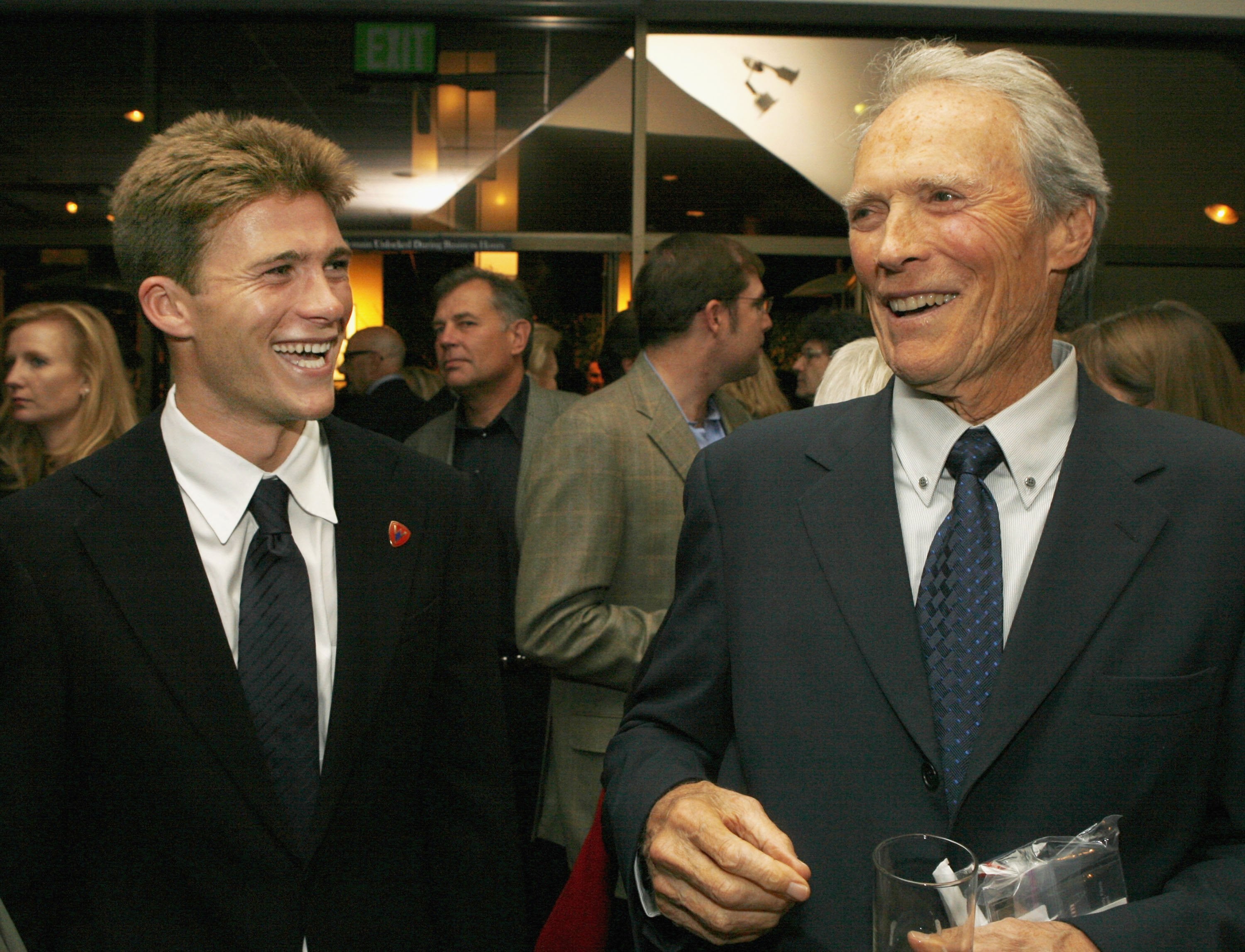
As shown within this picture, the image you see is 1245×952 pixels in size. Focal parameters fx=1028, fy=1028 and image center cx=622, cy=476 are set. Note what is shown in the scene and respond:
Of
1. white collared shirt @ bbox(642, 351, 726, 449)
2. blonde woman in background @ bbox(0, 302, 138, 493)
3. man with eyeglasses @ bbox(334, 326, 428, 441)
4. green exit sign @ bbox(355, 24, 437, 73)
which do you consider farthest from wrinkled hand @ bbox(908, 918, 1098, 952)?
green exit sign @ bbox(355, 24, 437, 73)

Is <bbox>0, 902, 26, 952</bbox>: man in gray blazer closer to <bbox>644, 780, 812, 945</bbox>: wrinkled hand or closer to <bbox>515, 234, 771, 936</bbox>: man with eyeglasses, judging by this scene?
<bbox>644, 780, 812, 945</bbox>: wrinkled hand

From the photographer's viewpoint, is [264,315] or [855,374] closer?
[264,315]

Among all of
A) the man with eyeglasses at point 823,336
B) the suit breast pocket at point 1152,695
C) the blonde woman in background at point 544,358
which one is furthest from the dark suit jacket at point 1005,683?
the blonde woman in background at point 544,358

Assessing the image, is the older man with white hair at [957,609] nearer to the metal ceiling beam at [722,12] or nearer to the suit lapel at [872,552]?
the suit lapel at [872,552]

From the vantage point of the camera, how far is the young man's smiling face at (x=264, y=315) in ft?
5.47

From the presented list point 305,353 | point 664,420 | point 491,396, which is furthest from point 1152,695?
point 491,396

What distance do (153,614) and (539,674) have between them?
2.17m

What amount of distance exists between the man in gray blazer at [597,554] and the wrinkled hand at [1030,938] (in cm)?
144

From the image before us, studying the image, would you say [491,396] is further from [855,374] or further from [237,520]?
[237,520]

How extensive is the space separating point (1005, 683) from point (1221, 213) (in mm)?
7205

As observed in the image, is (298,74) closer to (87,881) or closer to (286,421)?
(286,421)

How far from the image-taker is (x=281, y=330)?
170cm

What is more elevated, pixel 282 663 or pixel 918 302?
pixel 918 302

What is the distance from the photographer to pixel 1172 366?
2938mm
